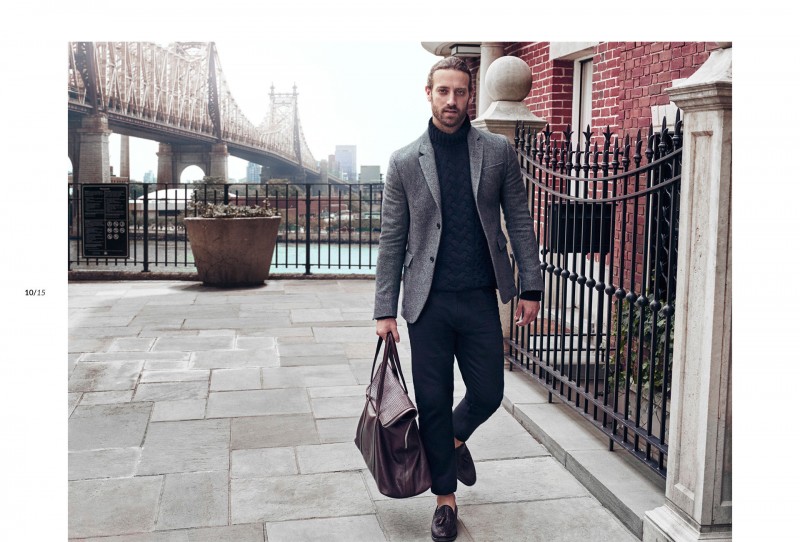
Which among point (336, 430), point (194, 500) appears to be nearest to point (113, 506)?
point (194, 500)

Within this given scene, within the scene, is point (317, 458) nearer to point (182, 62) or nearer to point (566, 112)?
point (566, 112)

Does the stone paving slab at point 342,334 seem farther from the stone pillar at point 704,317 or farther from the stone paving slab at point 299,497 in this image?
the stone pillar at point 704,317

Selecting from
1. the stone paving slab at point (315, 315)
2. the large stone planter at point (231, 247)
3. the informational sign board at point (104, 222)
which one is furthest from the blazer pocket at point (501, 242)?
the informational sign board at point (104, 222)

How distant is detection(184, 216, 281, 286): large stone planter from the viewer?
10.8 m

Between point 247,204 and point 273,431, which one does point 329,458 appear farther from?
point 247,204

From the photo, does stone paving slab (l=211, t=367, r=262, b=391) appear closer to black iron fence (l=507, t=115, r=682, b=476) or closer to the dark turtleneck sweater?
black iron fence (l=507, t=115, r=682, b=476)

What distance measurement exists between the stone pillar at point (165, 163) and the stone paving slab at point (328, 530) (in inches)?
1927

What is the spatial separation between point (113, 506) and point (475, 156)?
2185 mm

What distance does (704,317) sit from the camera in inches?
115

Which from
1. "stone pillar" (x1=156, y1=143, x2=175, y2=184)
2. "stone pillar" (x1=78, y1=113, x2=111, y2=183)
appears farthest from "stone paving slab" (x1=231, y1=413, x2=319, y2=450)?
"stone pillar" (x1=156, y1=143, x2=175, y2=184)

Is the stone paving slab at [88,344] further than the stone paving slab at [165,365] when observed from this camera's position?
Yes

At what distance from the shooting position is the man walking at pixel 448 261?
3295 millimetres

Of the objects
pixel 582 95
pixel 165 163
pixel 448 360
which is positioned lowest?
pixel 448 360

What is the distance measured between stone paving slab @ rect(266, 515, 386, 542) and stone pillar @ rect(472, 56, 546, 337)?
3.01 metres
